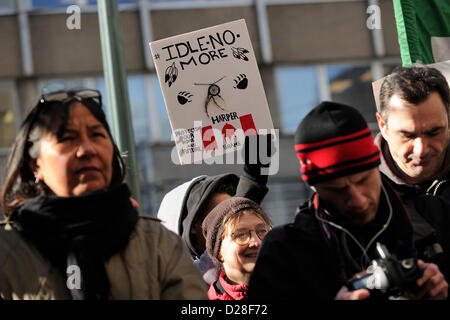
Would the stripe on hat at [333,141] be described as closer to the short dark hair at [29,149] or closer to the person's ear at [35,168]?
the short dark hair at [29,149]

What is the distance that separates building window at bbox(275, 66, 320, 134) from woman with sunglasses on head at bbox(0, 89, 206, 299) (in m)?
10.2

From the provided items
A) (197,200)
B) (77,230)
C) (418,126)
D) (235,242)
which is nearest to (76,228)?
(77,230)

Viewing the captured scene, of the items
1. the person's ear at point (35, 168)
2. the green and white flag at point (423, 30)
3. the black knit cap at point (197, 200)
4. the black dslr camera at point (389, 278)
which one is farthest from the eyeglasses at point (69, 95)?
the green and white flag at point (423, 30)

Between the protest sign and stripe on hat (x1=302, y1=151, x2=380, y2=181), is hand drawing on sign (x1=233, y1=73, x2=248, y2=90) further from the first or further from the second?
stripe on hat (x1=302, y1=151, x2=380, y2=181)

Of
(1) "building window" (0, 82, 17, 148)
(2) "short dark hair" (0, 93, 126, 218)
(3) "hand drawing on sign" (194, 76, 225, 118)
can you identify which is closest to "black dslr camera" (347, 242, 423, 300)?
(2) "short dark hair" (0, 93, 126, 218)

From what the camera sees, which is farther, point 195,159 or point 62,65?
point 62,65

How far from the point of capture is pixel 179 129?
3814 mm

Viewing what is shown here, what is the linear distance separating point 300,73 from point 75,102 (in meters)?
10.6

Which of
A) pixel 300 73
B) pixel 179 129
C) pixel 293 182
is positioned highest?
pixel 300 73

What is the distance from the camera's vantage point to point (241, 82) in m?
3.87

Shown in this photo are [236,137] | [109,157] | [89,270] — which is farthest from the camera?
[236,137]
